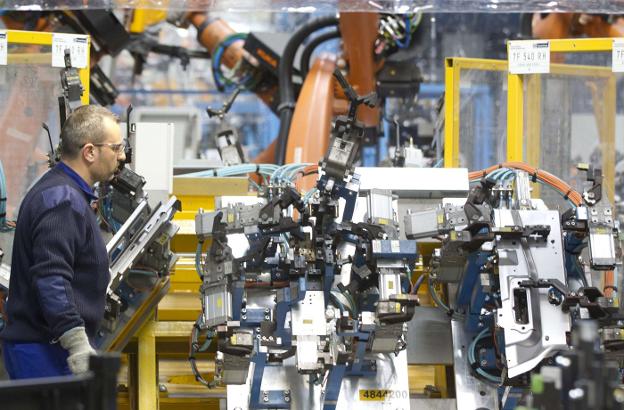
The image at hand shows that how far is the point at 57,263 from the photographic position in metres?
5.02

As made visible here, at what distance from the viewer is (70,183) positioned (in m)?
5.24

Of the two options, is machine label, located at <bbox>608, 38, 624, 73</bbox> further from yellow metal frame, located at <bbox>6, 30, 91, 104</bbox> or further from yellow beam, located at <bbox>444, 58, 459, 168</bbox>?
yellow metal frame, located at <bbox>6, 30, 91, 104</bbox>

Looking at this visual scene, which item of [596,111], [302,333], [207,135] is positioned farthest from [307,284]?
[207,135]

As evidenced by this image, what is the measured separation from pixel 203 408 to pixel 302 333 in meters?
1.26

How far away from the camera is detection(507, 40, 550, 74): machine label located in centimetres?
757

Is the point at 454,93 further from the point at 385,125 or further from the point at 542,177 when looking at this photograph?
the point at 385,125

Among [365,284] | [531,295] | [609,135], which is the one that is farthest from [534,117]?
[365,284]

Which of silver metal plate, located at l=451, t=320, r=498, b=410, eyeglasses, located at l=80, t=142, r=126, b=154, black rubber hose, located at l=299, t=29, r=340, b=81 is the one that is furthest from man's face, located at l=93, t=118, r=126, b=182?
black rubber hose, located at l=299, t=29, r=340, b=81

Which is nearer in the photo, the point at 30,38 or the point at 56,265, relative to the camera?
the point at 56,265

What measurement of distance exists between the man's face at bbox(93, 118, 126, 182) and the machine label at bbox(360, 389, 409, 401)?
1.78 metres

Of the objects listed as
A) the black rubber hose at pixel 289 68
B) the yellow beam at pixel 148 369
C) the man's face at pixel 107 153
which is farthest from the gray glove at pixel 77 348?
the black rubber hose at pixel 289 68

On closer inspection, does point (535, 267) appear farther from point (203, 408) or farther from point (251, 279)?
point (203, 408)

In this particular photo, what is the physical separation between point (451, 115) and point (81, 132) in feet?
10.4

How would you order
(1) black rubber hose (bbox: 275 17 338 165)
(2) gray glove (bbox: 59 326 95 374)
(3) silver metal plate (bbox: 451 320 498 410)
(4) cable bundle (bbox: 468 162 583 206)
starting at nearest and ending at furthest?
(2) gray glove (bbox: 59 326 95 374) → (3) silver metal plate (bbox: 451 320 498 410) → (4) cable bundle (bbox: 468 162 583 206) → (1) black rubber hose (bbox: 275 17 338 165)
